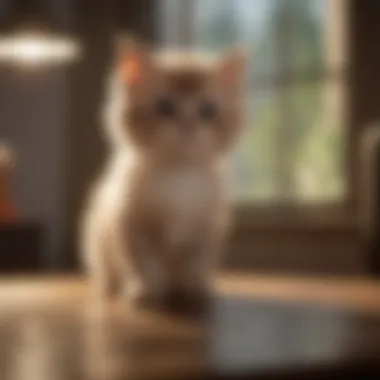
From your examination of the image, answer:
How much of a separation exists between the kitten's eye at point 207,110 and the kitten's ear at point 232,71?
1.2 inches

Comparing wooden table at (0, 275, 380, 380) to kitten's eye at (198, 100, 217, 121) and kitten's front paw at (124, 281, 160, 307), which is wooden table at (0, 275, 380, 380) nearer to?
kitten's front paw at (124, 281, 160, 307)

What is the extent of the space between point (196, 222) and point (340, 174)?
1015mm

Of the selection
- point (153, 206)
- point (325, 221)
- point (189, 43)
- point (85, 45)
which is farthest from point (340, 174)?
point (153, 206)

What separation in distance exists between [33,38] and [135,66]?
1006 millimetres

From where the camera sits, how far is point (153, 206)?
100 centimetres

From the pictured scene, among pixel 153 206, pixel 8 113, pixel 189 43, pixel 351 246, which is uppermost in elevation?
pixel 189 43

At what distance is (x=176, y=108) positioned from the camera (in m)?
1.03

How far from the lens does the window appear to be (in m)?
2.01

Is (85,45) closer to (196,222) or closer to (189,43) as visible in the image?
(189,43)

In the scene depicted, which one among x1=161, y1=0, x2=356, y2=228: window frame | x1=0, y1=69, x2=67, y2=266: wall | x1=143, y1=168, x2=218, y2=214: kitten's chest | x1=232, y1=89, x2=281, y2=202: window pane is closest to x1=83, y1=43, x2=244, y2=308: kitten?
x1=143, y1=168, x2=218, y2=214: kitten's chest

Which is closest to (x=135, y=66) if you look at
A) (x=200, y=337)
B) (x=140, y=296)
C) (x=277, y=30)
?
(x=140, y=296)

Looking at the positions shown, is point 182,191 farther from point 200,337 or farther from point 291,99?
point 291,99

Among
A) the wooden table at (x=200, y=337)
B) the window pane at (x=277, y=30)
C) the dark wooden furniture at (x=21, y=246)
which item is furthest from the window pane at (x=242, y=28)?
the wooden table at (x=200, y=337)

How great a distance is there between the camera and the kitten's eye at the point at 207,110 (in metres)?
1.04
